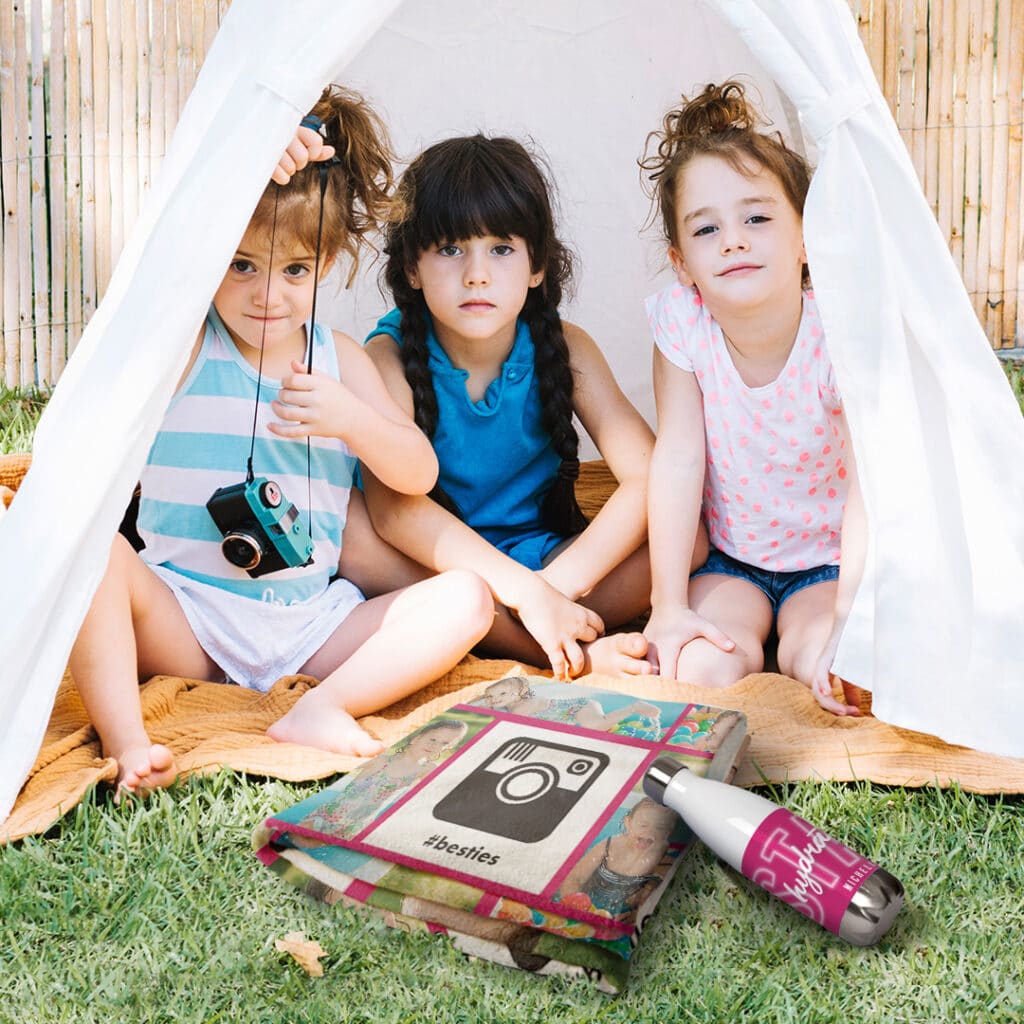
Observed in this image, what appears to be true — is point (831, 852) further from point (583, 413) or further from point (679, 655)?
point (583, 413)

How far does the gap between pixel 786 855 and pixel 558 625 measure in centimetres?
61

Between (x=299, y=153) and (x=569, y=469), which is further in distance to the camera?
(x=569, y=469)

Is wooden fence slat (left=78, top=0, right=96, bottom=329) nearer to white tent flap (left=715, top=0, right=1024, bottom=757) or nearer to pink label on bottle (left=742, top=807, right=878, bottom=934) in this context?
white tent flap (left=715, top=0, right=1024, bottom=757)

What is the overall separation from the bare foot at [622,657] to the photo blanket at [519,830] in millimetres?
197

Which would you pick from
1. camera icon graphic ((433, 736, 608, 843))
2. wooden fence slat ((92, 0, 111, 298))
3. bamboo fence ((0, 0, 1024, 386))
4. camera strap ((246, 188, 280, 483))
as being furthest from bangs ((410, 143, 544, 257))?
wooden fence slat ((92, 0, 111, 298))

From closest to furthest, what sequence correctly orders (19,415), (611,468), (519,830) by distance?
(519,830), (611,468), (19,415)

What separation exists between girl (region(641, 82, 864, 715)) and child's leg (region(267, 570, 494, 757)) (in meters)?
0.28

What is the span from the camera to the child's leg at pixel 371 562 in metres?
1.65

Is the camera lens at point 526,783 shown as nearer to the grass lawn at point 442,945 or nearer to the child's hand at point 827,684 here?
the grass lawn at point 442,945

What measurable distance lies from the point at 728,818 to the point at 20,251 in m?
2.42

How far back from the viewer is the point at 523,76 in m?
2.07

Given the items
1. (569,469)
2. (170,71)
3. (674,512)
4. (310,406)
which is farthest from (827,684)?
(170,71)

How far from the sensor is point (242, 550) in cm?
143

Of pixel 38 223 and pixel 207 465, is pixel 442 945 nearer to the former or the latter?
pixel 207 465
